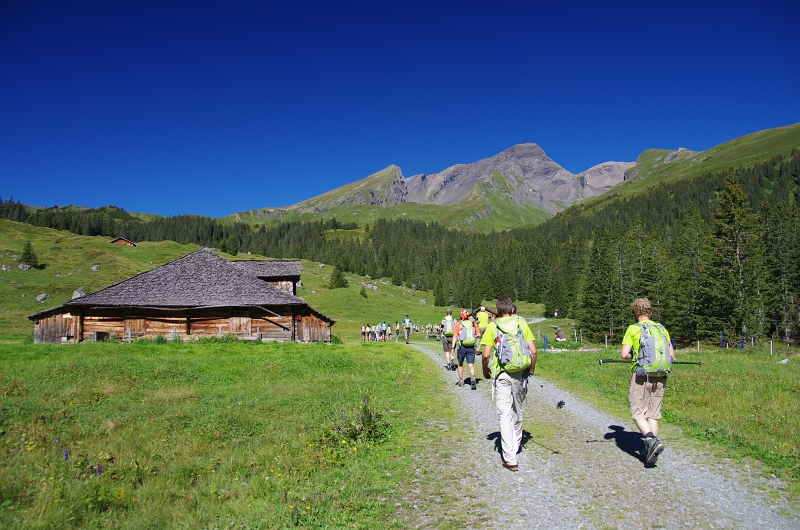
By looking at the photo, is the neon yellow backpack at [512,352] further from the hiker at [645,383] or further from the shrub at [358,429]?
the shrub at [358,429]

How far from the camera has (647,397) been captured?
7340mm

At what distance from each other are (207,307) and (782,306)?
196 feet

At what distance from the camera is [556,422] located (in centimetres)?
981

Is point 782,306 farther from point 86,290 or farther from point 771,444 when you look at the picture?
point 86,290

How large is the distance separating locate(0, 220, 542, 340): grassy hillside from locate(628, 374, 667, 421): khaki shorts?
4729 cm

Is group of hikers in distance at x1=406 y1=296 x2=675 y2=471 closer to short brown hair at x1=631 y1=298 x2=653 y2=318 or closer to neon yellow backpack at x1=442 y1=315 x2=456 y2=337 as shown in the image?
short brown hair at x1=631 y1=298 x2=653 y2=318

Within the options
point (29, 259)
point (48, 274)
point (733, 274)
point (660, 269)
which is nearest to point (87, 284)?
point (48, 274)

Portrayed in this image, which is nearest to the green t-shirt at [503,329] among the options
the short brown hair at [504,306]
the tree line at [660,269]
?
the short brown hair at [504,306]

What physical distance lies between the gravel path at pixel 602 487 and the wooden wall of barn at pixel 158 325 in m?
28.5

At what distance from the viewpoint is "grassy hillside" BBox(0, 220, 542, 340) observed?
54.2m

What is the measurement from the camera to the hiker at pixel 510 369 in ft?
23.2

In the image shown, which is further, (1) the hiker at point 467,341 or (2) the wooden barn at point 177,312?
(2) the wooden barn at point 177,312

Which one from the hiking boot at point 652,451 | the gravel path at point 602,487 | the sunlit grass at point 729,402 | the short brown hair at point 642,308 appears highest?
the short brown hair at point 642,308

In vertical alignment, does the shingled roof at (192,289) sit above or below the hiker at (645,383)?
above
